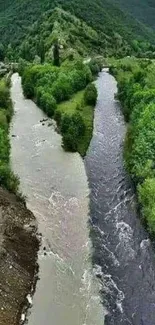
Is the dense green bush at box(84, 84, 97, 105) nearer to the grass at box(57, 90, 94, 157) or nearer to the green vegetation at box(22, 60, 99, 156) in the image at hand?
the green vegetation at box(22, 60, 99, 156)

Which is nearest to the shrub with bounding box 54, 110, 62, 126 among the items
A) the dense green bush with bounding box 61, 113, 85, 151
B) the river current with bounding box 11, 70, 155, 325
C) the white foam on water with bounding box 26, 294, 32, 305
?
the dense green bush with bounding box 61, 113, 85, 151

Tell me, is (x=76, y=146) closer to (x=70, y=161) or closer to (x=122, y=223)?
(x=70, y=161)

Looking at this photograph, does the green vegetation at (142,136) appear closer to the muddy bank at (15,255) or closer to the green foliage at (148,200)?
the green foliage at (148,200)

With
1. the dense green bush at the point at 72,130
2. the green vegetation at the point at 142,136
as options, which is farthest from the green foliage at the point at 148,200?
the dense green bush at the point at 72,130

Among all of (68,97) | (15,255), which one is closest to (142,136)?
(15,255)

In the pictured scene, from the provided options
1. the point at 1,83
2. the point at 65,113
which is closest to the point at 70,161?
the point at 65,113

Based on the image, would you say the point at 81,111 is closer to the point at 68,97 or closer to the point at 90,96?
the point at 90,96
